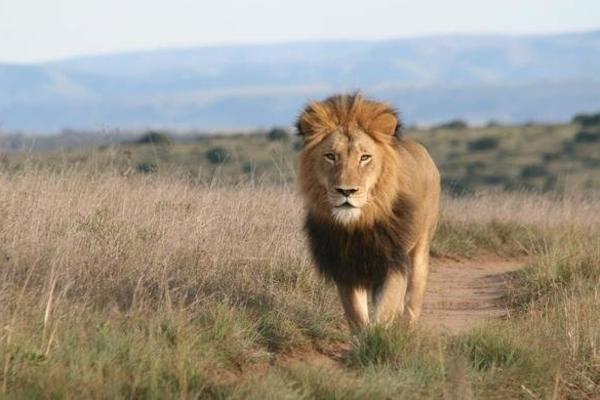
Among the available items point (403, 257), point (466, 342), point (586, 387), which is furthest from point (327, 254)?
point (586, 387)

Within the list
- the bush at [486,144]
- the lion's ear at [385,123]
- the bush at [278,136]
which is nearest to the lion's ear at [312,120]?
the lion's ear at [385,123]

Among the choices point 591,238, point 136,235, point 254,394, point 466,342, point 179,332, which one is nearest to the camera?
point 254,394

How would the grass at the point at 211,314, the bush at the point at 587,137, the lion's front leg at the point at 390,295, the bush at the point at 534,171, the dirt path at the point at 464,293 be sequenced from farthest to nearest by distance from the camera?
1. the bush at the point at 587,137
2. the bush at the point at 534,171
3. the dirt path at the point at 464,293
4. the lion's front leg at the point at 390,295
5. the grass at the point at 211,314

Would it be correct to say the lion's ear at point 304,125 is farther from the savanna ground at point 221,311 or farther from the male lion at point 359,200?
the savanna ground at point 221,311

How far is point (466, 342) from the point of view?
22.6 ft

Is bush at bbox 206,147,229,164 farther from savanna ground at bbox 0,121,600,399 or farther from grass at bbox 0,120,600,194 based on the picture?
savanna ground at bbox 0,121,600,399

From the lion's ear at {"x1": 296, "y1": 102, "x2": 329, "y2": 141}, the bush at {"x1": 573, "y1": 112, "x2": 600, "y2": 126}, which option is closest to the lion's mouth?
the lion's ear at {"x1": 296, "y1": 102, "x2": 329, "y2": 141}

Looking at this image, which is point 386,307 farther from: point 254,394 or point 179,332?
point 254,394

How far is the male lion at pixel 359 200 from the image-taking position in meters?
7.15

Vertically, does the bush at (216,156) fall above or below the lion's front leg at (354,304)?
below

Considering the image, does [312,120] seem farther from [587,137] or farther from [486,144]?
[486,144]

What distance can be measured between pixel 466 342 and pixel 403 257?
0.84m

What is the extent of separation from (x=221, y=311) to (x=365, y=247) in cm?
99

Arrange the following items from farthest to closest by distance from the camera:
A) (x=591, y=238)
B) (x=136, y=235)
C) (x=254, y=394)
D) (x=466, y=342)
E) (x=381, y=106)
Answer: (x=591, y=238)
(x=136, y=235)
(x=381, y=106)
(x=466, y=342)
(x=254, y=394)
